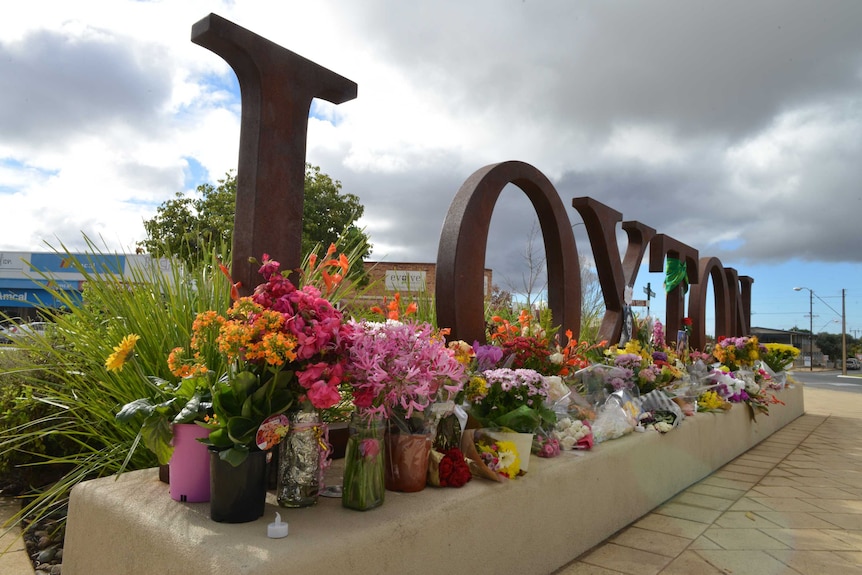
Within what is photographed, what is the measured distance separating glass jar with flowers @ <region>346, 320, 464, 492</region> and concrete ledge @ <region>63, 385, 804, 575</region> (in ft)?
0.35

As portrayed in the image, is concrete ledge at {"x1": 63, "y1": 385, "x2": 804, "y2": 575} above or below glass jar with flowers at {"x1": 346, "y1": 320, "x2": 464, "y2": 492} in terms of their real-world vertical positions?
below

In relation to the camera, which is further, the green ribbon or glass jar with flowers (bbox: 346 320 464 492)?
the green ribbon

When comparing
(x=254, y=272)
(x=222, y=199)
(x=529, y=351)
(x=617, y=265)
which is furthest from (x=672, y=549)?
(x=222, y=199)

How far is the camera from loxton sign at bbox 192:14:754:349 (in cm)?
256

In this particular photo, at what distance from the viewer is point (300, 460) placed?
1936 millimetres

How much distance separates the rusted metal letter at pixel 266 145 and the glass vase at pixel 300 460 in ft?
2.76

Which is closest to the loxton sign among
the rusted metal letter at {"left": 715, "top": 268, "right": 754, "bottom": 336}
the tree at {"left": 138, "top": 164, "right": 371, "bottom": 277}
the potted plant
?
the potted plant

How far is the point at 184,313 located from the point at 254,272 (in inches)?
21.7

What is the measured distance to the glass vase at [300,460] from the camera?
193cm

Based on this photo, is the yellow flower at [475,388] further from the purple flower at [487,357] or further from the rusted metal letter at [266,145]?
the rusted metal letter at [266,145]

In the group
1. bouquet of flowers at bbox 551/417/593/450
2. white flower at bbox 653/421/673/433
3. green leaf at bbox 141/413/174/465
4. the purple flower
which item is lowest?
white flower at bbox 653/421/673/433

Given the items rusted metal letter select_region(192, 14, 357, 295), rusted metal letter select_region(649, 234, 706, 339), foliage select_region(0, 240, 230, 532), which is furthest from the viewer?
rusted metal letter select_region(649, 234, 706, 339)

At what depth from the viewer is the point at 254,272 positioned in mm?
2547

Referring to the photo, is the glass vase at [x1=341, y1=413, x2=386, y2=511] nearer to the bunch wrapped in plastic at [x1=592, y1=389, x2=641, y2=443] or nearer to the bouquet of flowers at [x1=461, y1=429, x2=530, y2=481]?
the bouquet of flowers at [x1=461, y1=429, x2=530, y2=481]
